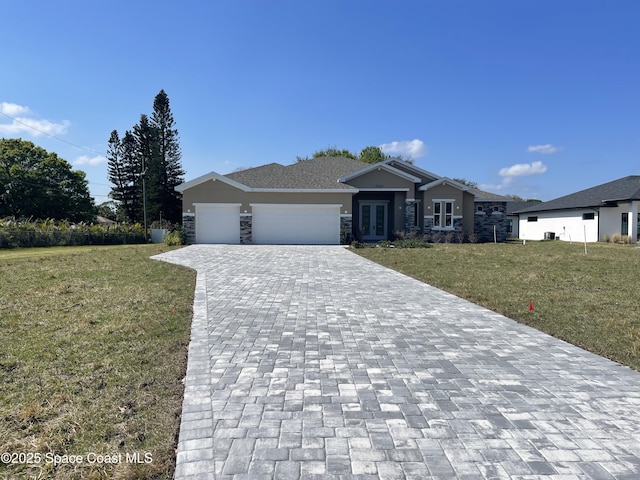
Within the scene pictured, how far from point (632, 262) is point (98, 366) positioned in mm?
16544

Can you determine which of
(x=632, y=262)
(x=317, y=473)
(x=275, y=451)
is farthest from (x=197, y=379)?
(x=632, y=262)

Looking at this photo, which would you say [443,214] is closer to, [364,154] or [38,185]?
[364,154]

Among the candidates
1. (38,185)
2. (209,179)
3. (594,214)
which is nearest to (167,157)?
(38,185)

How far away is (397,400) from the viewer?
3266 mm

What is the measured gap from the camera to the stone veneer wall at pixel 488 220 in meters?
24.5

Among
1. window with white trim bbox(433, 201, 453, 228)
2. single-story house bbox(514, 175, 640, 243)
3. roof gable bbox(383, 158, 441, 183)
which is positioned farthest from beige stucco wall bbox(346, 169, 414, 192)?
single-story house bbox(514, 175, 640, 243)

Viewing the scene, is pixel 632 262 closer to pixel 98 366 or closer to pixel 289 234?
pixel 289 234

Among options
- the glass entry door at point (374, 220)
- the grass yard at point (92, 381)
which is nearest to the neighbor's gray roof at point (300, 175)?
the glass entry door at point (374, 220)

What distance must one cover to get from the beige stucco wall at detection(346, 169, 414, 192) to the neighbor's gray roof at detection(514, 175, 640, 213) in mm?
13524

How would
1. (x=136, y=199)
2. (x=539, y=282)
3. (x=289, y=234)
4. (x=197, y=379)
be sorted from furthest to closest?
(x=136, y=199)
(x=289, y=234)
(x=539, y=282)
(x=197, y=379)

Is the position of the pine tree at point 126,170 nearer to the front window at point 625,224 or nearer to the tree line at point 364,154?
the tree line at point 364,154

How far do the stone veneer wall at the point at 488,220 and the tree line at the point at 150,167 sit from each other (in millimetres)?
27266

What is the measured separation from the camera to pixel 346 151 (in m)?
45.4

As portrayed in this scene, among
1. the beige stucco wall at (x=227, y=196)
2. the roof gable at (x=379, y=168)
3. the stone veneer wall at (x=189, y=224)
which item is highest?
the roof gable at (x=379, y=168)
